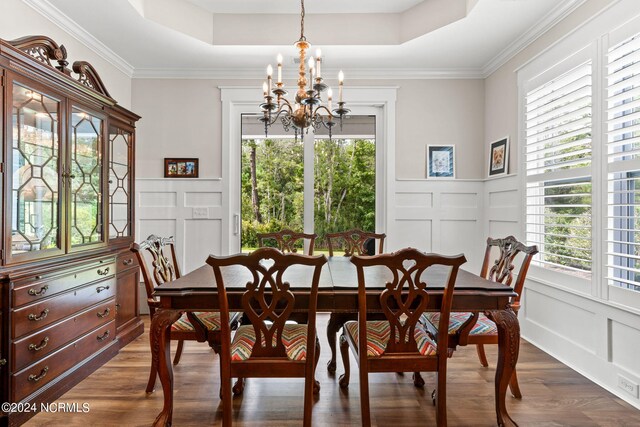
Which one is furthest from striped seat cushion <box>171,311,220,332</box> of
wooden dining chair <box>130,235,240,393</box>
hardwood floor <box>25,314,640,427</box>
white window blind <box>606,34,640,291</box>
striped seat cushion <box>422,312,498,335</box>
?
white window blind <box>606,34,640,291</box>

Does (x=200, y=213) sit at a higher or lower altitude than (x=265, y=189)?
lower

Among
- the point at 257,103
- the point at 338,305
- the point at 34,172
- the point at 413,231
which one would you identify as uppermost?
the point at 257,103

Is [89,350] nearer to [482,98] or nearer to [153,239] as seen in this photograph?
[153,239]

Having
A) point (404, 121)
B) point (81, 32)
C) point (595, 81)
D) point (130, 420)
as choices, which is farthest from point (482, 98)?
point (130, 420)

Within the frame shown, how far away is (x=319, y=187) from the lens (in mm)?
4113

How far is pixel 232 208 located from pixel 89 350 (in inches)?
75.1

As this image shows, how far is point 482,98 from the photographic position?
3973 millimetres

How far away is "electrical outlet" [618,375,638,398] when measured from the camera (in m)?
Answer: 2.11

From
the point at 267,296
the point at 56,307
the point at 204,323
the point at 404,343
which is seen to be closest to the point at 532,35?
the point at 404,343

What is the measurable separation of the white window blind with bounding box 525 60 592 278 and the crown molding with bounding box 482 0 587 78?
0.44m

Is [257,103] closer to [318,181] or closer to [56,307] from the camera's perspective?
[318,181]

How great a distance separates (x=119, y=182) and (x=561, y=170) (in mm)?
3640

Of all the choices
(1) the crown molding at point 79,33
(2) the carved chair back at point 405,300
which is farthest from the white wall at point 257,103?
(2) the carved chair back at point 405,300

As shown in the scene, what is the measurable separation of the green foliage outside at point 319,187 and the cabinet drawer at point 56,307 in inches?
65.7
